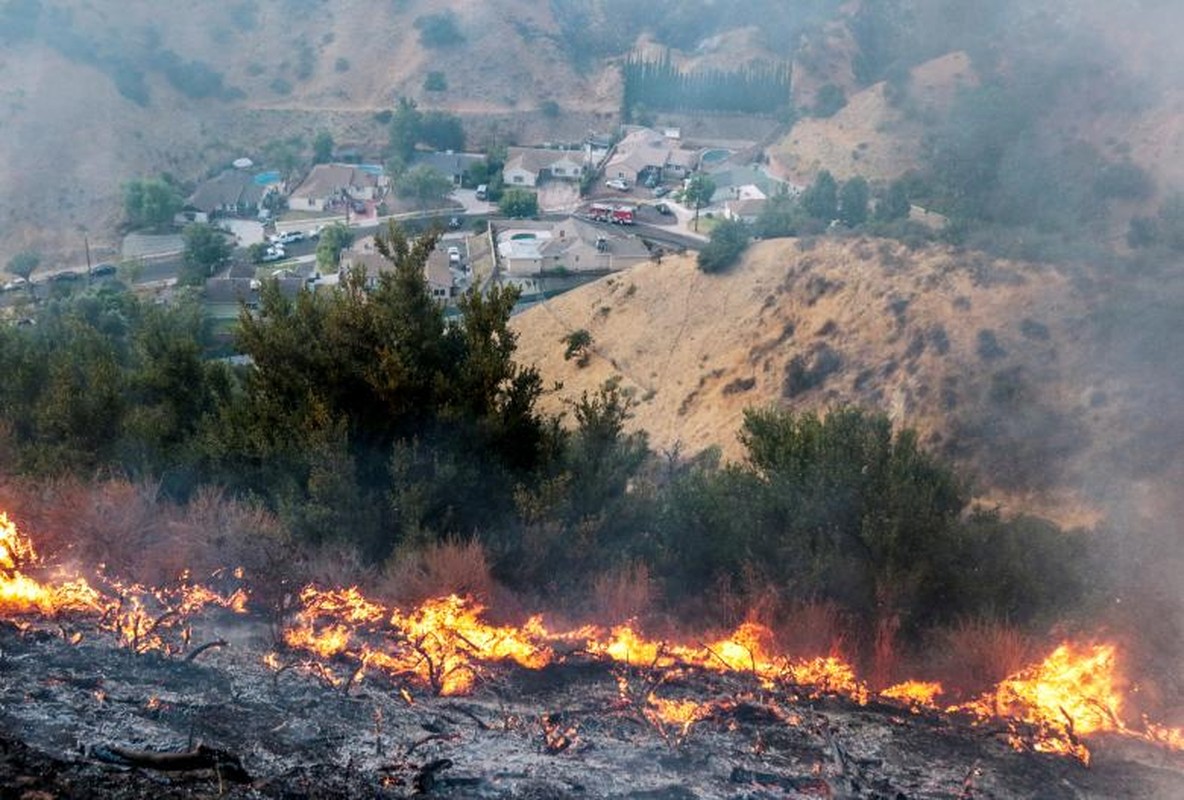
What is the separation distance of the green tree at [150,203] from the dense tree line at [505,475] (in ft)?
119

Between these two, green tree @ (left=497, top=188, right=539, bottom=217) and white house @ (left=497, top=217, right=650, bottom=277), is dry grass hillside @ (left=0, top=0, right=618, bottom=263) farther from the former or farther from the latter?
white house @ (left=497, top=217, right=650, bottom=277)

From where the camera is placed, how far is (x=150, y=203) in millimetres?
41656

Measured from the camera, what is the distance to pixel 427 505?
7.49 m

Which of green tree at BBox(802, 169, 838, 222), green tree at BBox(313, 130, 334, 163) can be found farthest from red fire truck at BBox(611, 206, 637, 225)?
green tree at BBox(313, 130, 334, 163)

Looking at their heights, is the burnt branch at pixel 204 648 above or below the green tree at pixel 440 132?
below

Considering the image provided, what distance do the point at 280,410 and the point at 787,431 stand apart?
4.53 m

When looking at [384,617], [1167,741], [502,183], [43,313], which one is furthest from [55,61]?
[1167,741]

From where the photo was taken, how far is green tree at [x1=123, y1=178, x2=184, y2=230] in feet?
137

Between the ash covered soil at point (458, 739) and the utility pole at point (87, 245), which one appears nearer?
the ash covered soil at point (458, 739)

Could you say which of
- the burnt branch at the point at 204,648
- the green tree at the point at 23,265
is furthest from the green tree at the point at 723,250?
the burnt branch at the point at 204,648

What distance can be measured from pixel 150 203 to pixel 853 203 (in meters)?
29.8

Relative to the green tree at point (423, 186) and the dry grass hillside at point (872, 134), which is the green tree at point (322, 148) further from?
the dry grass hillside at point (872, 134)

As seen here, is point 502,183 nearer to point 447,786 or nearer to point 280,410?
point 280,410

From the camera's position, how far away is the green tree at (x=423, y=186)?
44.9m
